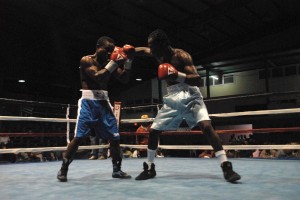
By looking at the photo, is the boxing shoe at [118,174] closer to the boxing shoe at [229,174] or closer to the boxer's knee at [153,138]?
the boxer's knee at [153,138]

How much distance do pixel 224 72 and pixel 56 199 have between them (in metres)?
14.2

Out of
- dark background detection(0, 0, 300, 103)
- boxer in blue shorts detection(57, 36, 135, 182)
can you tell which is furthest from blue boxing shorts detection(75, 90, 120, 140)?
dark background detection(0, 0, 300, 103)

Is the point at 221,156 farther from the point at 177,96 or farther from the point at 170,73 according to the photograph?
the point at 170,73

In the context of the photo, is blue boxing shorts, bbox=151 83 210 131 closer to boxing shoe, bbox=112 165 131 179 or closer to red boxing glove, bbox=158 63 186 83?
red boxing glove, bbox=158 63 186 83

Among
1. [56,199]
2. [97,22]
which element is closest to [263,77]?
[97,22]

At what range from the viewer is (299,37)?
40.8 feet

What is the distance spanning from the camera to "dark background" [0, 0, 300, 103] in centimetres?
855

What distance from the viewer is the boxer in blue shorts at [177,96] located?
2164mm

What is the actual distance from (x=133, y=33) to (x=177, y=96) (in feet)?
28.4

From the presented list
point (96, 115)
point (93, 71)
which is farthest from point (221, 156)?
point (93, 71)

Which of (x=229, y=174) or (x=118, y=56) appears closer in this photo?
(x=229, y=174)

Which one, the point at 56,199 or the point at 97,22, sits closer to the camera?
the point at 56,199

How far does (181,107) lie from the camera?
89.7 inches

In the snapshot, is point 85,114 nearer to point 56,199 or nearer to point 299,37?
point 56,199
